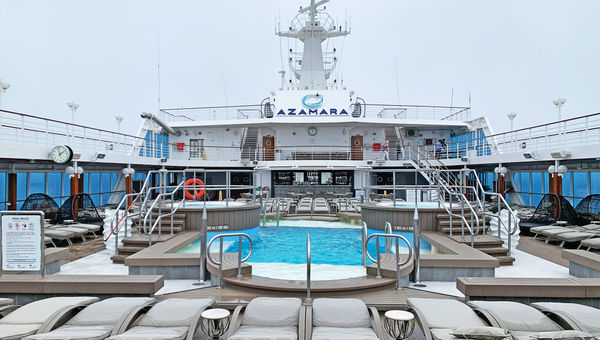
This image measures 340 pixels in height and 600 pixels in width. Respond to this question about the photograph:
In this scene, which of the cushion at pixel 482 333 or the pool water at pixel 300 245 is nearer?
the cushion at pixel 482 333

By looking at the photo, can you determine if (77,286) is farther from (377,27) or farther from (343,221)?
(377,27)

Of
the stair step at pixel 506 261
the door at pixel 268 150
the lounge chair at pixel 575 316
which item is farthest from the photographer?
the door at pixel 268 150

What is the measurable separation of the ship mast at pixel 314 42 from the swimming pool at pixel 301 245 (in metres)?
14.0

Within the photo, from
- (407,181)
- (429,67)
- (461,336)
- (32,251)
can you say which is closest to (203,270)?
(32,251)

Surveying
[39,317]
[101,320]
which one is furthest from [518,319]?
[39,317]

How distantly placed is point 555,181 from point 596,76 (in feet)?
35.7

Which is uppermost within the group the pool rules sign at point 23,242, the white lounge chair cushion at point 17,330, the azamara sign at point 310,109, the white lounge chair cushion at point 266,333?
the azamara sign at point 310,109

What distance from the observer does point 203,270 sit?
17.2 ft

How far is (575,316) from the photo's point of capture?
3361 millimetres

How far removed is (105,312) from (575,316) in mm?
4398

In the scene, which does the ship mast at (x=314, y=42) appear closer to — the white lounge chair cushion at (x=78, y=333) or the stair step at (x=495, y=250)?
the stair step at (x=495, y=250)

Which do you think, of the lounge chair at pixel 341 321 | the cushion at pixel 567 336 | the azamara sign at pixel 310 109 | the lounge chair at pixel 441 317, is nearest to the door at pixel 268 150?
the azamara sign at pixel 310 109

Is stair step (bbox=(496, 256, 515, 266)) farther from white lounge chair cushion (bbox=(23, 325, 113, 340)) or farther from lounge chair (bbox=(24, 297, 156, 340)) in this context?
white lounge chair cushion (bbox=(23, 325, 113, 340))

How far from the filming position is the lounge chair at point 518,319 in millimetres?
3219
